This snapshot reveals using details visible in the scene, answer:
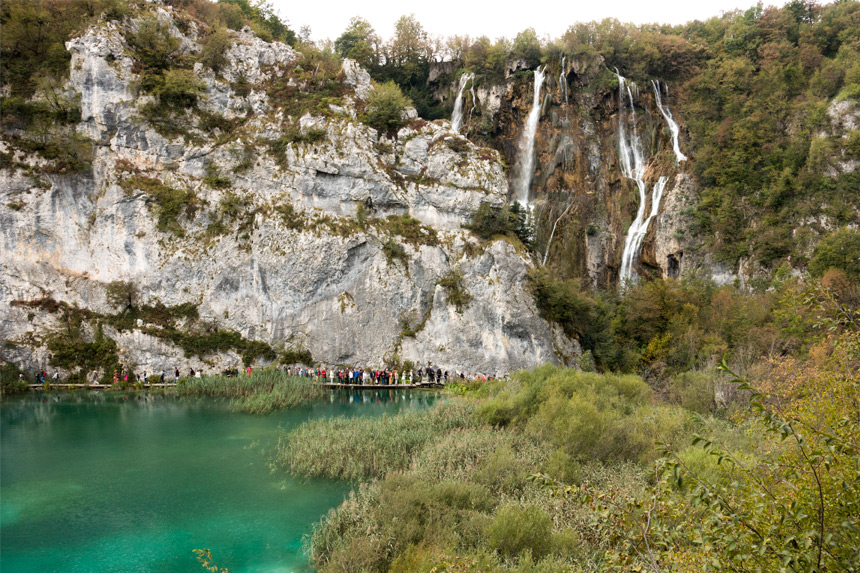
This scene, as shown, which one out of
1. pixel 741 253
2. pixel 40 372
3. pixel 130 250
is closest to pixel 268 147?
pixel 130 250

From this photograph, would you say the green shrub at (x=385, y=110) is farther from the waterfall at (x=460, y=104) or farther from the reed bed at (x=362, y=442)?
the reed bed at (x=362, y=442)

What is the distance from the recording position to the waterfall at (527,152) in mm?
42641

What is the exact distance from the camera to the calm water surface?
1065cm

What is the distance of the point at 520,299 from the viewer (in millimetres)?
32281

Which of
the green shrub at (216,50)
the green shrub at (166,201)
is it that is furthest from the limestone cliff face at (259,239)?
the green shrub at (216,50)

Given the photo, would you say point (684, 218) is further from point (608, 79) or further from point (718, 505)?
point (718, 505)

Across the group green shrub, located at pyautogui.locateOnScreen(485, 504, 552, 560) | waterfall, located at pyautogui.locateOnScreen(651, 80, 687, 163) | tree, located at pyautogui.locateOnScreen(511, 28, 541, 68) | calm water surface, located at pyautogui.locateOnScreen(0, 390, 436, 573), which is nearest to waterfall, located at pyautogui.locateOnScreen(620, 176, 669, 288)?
waterfall, located at pyautogui.locateOnScreen(651, 80, 687, 163)

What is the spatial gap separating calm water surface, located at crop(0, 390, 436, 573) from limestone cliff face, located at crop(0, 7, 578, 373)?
10561 mm

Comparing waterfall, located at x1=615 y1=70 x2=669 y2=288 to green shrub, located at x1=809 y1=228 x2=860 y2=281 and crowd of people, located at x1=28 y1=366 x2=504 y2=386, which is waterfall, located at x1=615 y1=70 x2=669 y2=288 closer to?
green shrub, located at x1=809 y1=228 x2=860 y2=281

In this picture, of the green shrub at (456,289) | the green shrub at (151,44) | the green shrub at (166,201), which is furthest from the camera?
the green shrub at (151,44)

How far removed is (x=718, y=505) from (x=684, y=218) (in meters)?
40.2

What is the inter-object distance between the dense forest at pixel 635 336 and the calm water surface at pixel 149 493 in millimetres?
1437

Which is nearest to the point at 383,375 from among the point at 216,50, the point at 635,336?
the point at 635,336

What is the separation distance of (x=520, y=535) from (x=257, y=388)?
20008 mm
